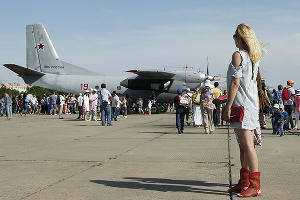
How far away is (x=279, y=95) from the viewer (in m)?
17.6

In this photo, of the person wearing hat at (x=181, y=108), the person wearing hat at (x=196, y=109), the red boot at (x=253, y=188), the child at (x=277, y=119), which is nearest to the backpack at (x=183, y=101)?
the person wearing hat at (x=181, y=108)

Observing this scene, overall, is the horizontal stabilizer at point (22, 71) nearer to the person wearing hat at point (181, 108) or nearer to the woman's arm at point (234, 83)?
the person wearing hat at point (181, 108)

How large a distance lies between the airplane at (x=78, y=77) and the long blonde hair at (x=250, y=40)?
27051mm

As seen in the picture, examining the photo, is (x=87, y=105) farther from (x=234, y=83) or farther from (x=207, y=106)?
(x=234, y=83)

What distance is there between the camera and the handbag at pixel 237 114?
493 centimetres

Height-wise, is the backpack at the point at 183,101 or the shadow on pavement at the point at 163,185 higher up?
the backpack at the point at 183,101

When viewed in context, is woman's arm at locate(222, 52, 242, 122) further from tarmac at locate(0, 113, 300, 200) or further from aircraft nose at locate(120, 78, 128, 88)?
aircraft nose at locate(120, 78, 128, 88)

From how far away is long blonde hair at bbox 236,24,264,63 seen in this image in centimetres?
500

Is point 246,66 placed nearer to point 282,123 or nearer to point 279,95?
point 282,123

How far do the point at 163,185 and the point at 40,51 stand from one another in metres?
33.2

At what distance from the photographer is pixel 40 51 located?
3669 cm

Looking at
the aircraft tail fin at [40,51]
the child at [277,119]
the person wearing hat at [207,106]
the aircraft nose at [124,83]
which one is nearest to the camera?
the child at [277,119]

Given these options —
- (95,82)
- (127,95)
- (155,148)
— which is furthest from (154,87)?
(155,148)

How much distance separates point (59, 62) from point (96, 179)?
32.0 meters
